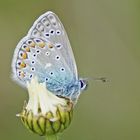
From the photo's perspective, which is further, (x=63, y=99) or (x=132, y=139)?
(x=132, y=139)

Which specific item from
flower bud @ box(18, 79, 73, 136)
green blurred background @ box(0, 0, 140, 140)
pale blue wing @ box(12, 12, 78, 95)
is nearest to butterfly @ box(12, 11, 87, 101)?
pale blue wing @ box(12, 12, 78, 95)

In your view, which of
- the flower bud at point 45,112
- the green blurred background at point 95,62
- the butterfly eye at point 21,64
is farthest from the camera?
the green blurred background at point 95,62

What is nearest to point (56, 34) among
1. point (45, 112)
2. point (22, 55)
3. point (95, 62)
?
point (22, 55)

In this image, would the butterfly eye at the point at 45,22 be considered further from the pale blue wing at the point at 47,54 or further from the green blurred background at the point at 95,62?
the green blurred background at the point at 95,62

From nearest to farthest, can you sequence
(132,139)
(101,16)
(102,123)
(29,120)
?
(29,120) → (132,139) → (102,123) → (101,16)

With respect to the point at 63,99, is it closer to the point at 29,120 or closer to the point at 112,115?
the point at 29,120

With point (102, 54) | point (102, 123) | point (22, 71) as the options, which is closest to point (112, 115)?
point (102, 123)

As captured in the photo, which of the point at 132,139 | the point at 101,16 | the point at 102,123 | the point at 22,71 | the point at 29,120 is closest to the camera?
the point at 29,120

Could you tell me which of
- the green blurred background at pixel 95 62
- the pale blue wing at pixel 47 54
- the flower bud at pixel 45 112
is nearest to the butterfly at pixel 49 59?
the pale blue wing at pixel 47 54
